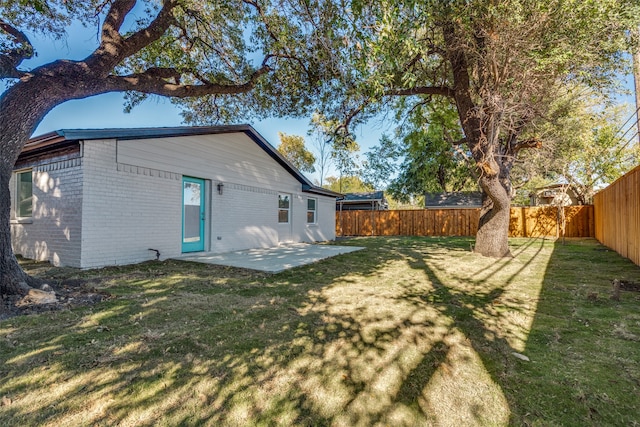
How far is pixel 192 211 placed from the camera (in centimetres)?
854

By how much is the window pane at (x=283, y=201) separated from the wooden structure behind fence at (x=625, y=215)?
32.9ft

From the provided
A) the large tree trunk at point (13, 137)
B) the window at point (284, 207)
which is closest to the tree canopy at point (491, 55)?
the large tree trunk at point (13, 137)

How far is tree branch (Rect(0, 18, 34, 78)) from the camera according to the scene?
14.0ft

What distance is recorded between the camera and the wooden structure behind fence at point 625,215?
249 inches

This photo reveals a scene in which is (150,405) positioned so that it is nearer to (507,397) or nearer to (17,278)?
(507,397)

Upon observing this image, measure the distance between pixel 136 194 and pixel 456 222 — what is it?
1624 centimetres

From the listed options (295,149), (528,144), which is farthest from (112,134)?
(295,149)

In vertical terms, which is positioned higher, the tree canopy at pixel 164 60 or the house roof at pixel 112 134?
the tree canopy at pixel 164 60

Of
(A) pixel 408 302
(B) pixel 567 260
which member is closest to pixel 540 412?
(A) pixel 408 302

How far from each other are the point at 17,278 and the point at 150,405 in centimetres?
340

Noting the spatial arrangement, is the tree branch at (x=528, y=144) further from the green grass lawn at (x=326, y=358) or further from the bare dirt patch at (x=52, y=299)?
the bare dirt patch at (x=52, y=299)

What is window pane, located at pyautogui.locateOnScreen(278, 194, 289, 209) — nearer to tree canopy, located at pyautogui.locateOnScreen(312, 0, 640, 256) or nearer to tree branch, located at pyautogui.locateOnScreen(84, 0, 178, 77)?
tree canopy, located at pyautogui.locateOnScreen(312, 0, 640, 256)

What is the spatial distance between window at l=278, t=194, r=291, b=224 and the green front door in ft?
12.2

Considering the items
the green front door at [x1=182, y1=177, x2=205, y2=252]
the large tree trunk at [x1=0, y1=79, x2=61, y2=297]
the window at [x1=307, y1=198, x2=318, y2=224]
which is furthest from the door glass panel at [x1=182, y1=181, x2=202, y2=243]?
the window at [x1=307, y1=198, x2=318, y2=224]
